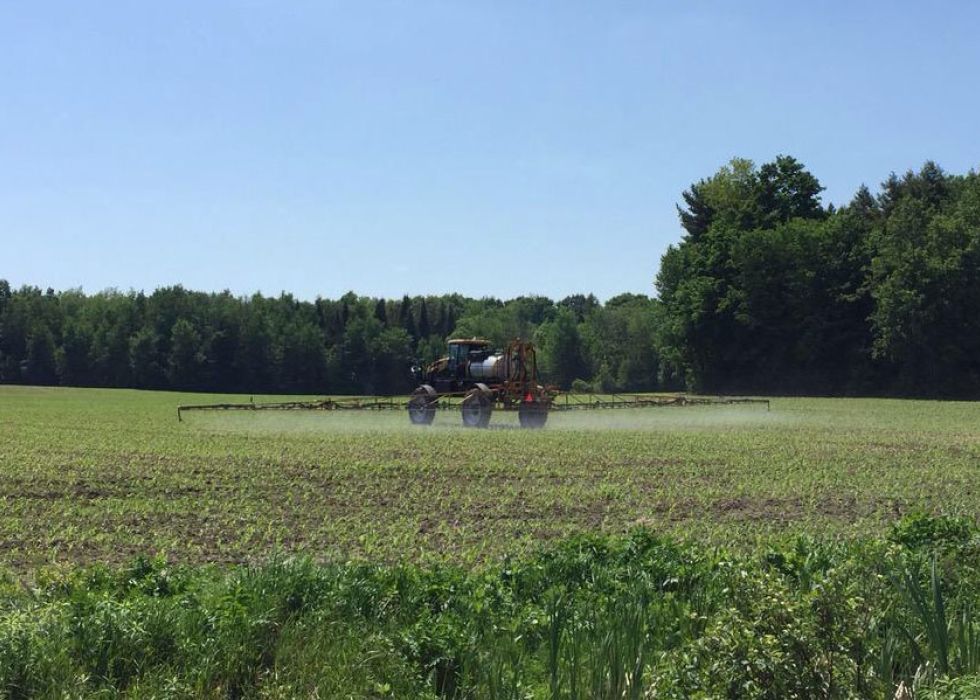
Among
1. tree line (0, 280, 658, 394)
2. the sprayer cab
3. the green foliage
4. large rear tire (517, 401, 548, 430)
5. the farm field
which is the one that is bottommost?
the farm field

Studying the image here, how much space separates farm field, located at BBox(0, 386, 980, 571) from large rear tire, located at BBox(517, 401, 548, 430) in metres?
0.45

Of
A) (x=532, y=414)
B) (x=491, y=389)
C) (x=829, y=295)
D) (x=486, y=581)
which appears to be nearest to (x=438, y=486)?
(x=486, y=581)

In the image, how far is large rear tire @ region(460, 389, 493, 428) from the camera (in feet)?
104

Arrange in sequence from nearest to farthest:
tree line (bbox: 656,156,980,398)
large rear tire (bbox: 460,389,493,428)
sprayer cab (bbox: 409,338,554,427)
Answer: large rear tire (bbox: 460,389,493,428), sprayer cab (bbox: 409,338,554,427), tree line (bbox: 656,156,980,398)

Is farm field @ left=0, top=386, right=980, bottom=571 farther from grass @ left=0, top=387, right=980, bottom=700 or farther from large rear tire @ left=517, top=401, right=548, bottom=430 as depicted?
large rear tire @ left=517, top=401, right=548, bottom=430

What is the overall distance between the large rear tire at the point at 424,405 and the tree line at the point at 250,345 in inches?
2319

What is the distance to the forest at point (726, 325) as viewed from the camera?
62031 mm

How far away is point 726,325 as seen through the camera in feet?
231

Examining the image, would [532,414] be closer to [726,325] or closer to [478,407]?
[478,407]

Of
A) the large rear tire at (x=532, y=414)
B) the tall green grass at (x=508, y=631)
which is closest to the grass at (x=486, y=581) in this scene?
the tall green grass at (x=508, y=631)

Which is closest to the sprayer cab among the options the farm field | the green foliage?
the farm field

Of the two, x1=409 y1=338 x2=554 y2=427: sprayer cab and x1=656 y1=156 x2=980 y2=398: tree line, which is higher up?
x1=656 y1=156 x2=980 y2=398: tree line

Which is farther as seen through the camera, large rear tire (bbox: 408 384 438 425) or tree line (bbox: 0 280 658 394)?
tree line (bbox: 0 280 658 394)

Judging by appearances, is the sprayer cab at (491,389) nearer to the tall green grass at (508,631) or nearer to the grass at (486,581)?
the grass at (486,581)
